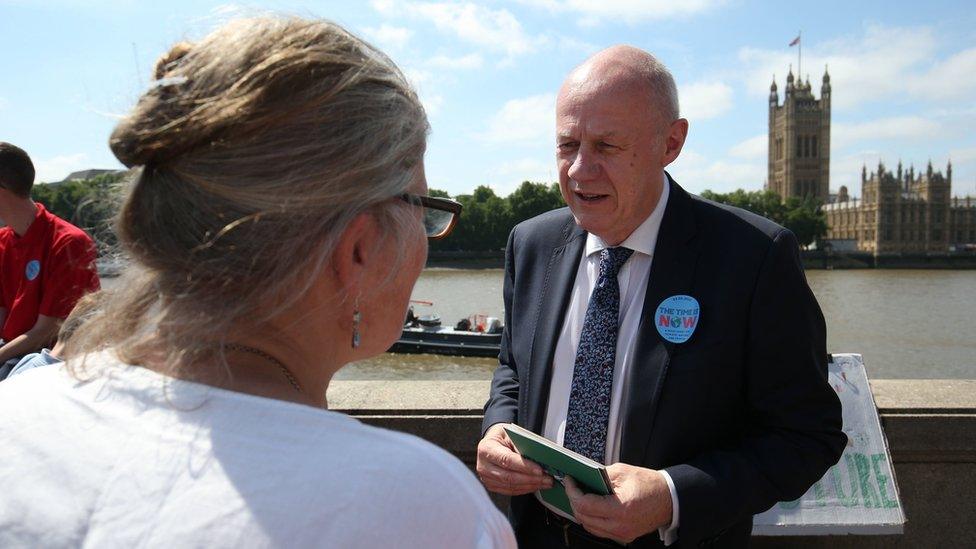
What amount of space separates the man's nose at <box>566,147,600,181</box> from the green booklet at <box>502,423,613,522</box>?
84cm

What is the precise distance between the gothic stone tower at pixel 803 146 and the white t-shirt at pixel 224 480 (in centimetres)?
10745

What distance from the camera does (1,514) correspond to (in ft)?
2.71

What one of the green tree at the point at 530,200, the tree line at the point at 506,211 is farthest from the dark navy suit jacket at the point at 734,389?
the green tree at the point at 530,200

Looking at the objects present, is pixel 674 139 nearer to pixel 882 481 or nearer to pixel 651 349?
pixel 651 349

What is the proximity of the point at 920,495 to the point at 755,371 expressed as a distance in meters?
1.56

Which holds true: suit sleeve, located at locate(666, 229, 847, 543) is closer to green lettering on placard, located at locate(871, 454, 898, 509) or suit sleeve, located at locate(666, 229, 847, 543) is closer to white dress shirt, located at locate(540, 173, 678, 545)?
white dress shirt, located at locate(540, 173, 678, 545)

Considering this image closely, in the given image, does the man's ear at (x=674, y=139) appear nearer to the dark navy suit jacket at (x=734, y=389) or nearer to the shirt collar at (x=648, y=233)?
the shirt collar at (x=648, y=233)

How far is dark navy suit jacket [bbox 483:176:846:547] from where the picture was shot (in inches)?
77.0

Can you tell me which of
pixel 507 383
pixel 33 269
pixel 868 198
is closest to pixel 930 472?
pixel 507 383

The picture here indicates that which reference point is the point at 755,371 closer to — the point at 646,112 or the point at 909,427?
the point at 646,112

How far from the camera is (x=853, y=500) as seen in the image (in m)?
2.85

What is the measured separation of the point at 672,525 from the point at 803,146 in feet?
363

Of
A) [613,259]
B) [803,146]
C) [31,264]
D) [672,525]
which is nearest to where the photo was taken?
[672,525]

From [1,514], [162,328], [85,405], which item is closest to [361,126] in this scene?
[162,328]
